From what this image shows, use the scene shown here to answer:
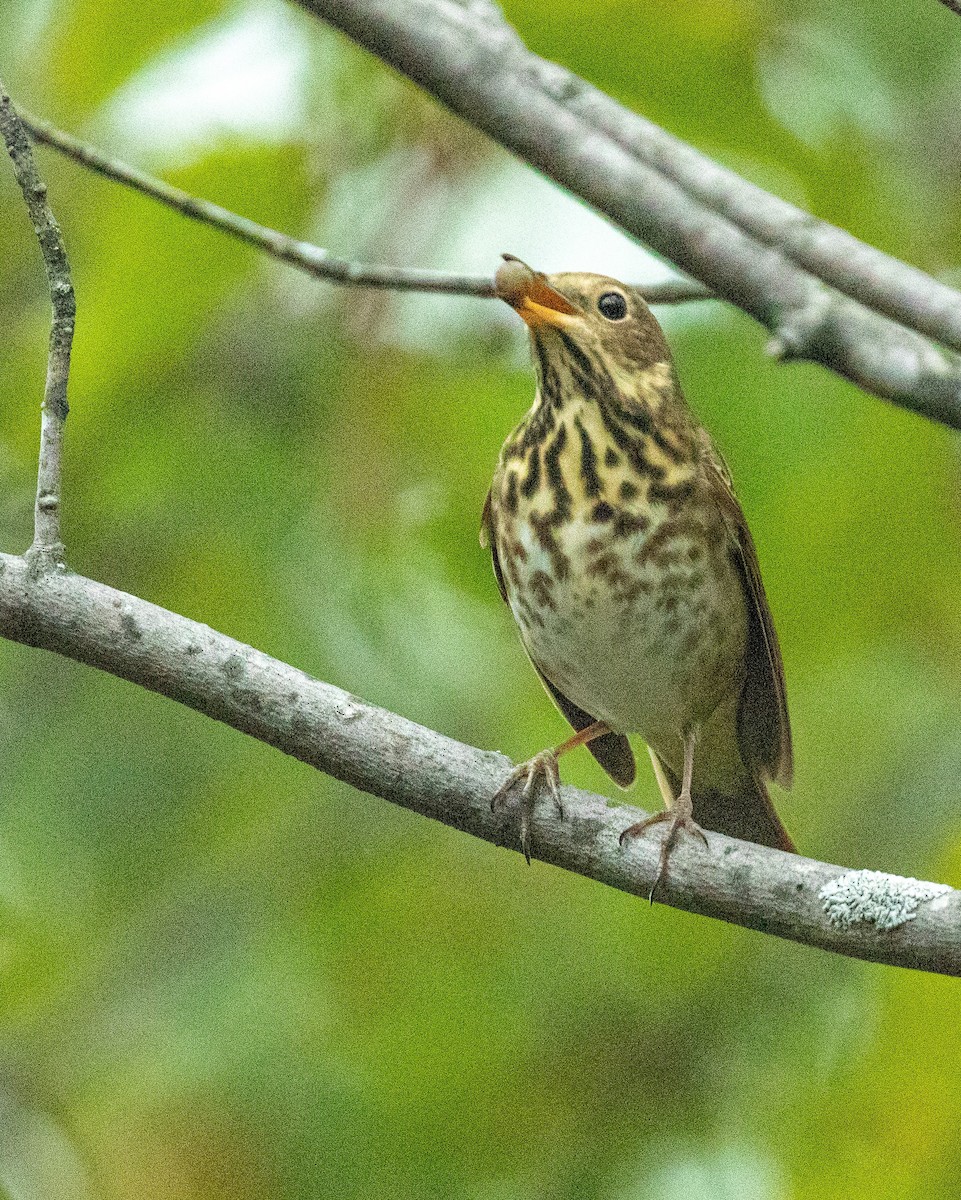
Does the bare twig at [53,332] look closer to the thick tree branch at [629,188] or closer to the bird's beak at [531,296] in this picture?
the thick tree branch at [629,188]

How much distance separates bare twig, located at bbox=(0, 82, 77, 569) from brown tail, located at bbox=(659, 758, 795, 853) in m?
2.84

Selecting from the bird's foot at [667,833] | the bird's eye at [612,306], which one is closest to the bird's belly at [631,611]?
the bird's eye at [612,306]

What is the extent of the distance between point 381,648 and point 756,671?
51.6 inches

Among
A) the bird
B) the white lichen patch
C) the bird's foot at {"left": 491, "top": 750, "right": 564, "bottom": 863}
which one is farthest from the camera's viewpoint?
the bird

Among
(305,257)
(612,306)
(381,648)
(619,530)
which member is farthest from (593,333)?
(381,648)

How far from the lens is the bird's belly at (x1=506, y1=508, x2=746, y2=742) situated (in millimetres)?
4875

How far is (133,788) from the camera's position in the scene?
6.05 metres

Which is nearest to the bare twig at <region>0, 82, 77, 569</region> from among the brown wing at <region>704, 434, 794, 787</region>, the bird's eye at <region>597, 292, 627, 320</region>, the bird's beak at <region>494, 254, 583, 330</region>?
the bird's beak at <region>494, 254, 583, 330</region>

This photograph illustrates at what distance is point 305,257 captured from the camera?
13.0 ft

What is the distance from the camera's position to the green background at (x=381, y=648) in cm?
482

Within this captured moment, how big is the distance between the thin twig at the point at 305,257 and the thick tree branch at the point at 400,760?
0.91 metres

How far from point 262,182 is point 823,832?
3204mm

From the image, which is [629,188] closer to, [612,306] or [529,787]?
[529,787]

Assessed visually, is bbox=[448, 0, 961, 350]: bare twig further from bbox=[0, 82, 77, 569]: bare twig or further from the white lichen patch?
the white lichen patch
